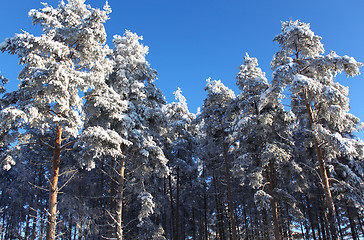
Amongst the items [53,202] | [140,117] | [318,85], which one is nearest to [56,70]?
[53,202]

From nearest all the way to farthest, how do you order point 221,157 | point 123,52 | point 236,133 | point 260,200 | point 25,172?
1. point 260,200
2. point 236,133
3. point 123,52
4. point 25,172
5. point 221,157

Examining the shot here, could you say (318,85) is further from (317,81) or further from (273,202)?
(273,202)

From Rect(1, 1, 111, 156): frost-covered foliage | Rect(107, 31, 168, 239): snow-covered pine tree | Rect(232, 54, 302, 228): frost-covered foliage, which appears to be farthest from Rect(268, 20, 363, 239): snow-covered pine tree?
Rect(1, 1, 111, 156): frost-covered foliage

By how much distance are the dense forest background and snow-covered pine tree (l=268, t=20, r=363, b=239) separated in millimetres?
50

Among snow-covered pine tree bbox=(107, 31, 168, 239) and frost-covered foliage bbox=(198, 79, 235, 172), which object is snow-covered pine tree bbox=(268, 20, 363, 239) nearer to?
frost-covered foliage bbox=(198, 79, 235, 172)

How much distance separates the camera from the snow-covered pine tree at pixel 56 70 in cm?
918

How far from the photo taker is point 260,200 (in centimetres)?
1392

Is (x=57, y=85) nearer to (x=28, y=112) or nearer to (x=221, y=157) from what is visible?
(x=28, y=112)

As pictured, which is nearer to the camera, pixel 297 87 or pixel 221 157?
pixel 297 87

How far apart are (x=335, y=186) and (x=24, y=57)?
768 inches

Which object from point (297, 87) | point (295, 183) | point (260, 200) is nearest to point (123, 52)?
point (297, 87)

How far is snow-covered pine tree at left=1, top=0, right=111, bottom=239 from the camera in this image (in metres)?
9.18

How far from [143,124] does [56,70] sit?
7.70m

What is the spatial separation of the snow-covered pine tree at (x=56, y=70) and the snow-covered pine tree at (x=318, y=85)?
334 inches
